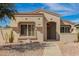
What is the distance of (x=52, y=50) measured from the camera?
485 cm

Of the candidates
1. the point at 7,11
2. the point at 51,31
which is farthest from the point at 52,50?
the point at 7,11

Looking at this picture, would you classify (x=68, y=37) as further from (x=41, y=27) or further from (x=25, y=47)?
(x=25, y=47)

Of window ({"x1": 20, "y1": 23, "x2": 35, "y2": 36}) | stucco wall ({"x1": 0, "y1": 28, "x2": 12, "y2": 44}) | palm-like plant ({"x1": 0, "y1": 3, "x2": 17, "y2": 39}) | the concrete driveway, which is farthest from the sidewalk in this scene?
palm-like plant ({"x1": 0, "y1": 3, "x2": 17, "y2": 39})

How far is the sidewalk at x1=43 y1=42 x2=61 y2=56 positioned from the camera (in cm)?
482

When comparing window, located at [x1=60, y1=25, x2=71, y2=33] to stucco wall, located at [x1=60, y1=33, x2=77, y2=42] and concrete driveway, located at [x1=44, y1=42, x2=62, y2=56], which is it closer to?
stucco wall, located at [x1=60, y1=33, x2=77, y2=42]

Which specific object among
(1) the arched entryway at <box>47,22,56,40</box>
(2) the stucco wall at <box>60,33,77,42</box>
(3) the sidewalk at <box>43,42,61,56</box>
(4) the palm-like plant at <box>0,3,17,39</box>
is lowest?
(3) the sidewalk at <box>43,42,61,56</box>

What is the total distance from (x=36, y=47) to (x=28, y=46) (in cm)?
12

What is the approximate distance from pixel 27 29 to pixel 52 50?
1.63ft

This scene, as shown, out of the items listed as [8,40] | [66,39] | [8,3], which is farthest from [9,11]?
[66,39]

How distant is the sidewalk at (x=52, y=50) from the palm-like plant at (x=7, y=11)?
2.32 feet

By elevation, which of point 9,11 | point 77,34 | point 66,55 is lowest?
point 66,55

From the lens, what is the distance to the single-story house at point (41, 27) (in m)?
4.84

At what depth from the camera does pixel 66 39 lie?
4.86 metres

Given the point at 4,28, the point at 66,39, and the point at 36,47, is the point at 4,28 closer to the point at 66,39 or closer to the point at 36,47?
the point at 36,47
